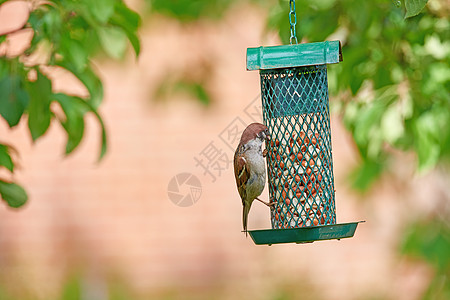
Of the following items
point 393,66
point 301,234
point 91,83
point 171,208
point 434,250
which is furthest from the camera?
point 171,208

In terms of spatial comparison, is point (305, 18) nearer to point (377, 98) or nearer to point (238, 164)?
point (377, 98)

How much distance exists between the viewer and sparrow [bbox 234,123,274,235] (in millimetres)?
3498

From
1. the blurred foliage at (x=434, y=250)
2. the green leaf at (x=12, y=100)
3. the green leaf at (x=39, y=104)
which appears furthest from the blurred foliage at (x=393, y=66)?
the green leaf at (x=12, y=100)

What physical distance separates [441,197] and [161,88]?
2651 mm

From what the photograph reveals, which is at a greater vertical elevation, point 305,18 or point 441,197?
point 305,18

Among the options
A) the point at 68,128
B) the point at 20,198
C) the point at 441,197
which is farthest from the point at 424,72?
the point at 441,197

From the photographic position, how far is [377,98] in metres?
4.17

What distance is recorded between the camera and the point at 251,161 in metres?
3.58

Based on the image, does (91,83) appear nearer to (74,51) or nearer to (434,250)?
(74,51)

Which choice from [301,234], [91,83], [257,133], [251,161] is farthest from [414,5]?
[91,83]

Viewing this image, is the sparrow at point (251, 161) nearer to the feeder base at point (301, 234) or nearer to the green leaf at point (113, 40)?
the feeder base at point (301, 234)

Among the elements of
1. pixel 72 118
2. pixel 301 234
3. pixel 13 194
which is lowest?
pixel 301 234

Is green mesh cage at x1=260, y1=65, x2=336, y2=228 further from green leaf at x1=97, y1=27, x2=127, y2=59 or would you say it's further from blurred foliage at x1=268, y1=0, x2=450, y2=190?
green leaf at x1=97, y1=27, x2=127, y2=59

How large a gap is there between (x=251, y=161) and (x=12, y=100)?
113 cm
